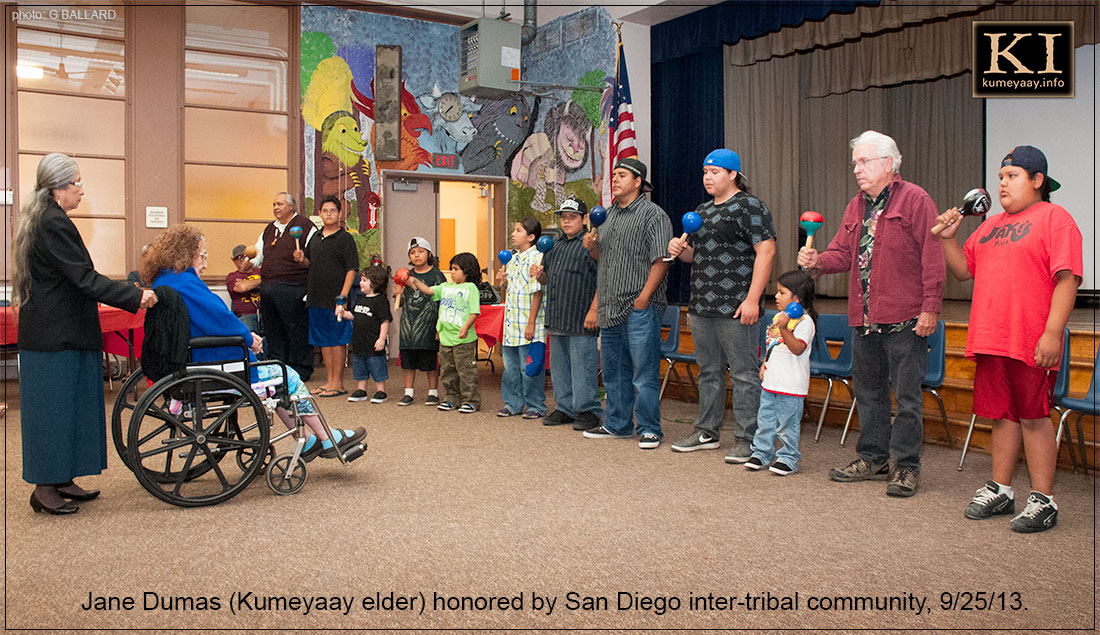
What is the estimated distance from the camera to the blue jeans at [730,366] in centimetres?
425

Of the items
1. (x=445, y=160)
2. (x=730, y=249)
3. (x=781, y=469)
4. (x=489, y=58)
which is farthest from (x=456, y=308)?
(x=445, y=160)

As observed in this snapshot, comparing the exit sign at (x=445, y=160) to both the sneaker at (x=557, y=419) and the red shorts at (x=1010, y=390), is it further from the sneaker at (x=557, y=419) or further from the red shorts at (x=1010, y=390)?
the red shorts at (x=1010, y=390)

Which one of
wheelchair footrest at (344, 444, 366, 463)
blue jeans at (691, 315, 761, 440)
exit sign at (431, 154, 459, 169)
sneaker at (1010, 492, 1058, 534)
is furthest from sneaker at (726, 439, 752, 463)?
exit sign at (431, 154, 459, 169)

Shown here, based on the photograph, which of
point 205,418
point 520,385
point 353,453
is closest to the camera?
point 205,418

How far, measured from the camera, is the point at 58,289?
3221mm

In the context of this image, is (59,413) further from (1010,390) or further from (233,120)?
(233,120)

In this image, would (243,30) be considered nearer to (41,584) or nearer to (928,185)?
(41,584)

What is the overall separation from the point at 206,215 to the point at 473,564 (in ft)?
22.0

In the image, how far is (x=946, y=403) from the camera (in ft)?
16.1

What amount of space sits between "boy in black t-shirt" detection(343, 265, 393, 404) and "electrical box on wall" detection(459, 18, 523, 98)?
3.20m

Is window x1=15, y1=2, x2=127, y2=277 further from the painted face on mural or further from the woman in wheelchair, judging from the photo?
the woman in wheelchair

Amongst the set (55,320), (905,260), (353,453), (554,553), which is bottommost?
(554,553)

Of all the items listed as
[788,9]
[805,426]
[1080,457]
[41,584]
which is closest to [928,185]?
[788,9]

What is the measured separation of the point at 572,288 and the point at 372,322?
1712 millimetres
